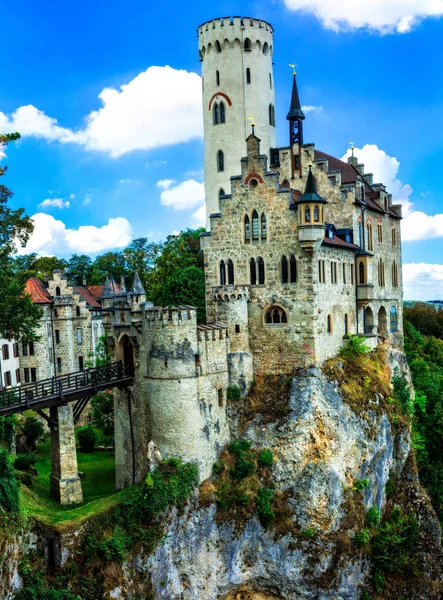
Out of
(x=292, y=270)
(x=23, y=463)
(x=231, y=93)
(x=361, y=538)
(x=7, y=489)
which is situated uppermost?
(x=231, y=93)

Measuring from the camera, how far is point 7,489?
2680cm

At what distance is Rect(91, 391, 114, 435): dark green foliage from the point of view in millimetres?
48938

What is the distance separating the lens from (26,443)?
4625 centimetres

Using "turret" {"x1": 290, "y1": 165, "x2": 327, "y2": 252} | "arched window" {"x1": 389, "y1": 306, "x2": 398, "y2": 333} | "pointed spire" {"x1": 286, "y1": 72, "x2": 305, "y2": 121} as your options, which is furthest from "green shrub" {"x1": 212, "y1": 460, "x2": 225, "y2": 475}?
"pointed spire" {"x1": 286, "y1": 72, "x2": 305, "y2": 121}

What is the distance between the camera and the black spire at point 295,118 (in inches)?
1727

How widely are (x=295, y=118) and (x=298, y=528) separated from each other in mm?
28204

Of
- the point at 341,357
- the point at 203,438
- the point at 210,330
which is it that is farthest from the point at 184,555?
the point at 341,357

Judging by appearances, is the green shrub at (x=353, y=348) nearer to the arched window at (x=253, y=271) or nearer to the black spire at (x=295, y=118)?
the arched window at (x=253, y=271)

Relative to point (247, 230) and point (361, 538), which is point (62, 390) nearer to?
point (247, 230)

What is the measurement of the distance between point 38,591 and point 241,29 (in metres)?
41.9

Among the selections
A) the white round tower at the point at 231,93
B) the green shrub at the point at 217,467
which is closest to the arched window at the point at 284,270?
the green shrub at the point at 217,467

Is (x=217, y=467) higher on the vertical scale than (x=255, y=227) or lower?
lower

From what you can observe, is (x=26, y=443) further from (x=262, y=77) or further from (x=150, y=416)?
(x=262, y=77)

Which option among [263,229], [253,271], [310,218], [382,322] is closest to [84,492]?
[253,271]
